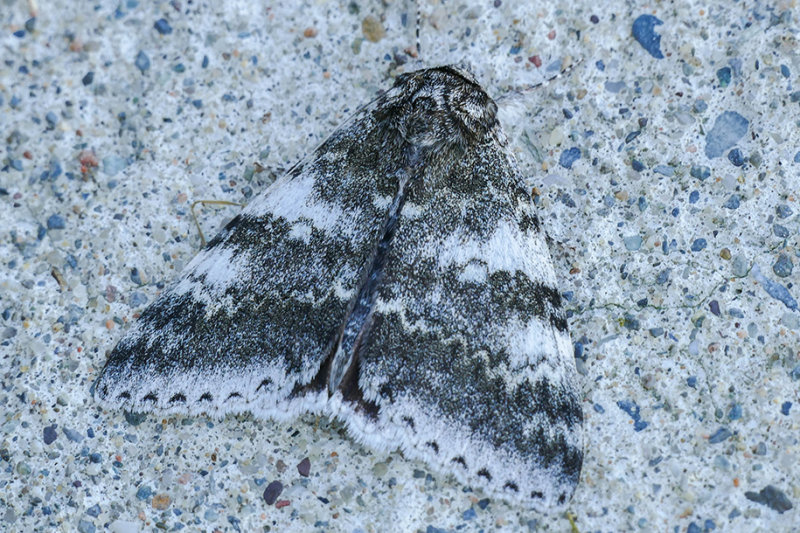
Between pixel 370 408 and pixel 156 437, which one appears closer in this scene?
pixel 370 408

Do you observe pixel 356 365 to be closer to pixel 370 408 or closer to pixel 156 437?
pixel 370 408

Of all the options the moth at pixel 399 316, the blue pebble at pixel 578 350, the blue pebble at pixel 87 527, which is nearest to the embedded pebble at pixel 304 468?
the moth at pixel 399 316

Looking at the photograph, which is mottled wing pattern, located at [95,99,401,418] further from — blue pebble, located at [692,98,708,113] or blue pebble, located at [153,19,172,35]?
blue pebble, located at [692,98,708,113]

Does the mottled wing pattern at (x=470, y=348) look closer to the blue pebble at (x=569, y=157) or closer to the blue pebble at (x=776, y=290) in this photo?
the blue pebble at (x=569, y=157)

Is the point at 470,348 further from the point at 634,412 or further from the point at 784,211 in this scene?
the point at 784,211

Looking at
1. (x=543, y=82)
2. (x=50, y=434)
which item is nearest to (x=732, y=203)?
(x=543, y=82)

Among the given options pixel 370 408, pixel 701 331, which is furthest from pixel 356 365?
pixel 701 331

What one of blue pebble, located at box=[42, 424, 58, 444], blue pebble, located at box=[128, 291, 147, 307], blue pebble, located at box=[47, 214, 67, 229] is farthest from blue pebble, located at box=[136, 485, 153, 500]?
blue pebble, located at box=[47, 214, 67, 229]
